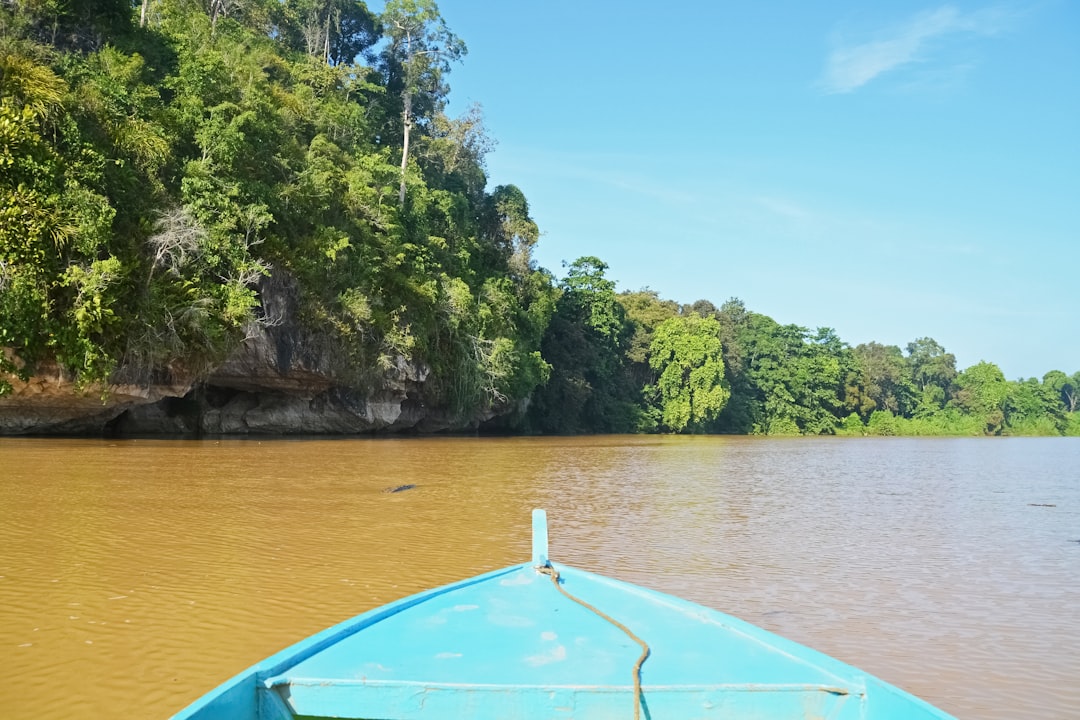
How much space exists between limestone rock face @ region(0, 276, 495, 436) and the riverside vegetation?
1.57 feet

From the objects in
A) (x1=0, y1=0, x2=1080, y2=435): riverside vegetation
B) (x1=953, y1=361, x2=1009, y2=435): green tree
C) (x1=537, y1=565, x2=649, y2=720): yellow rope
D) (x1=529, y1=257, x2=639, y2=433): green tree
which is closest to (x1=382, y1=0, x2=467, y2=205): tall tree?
(x1=0, y1=0, x2=1080, y2=435): riverside vegetation

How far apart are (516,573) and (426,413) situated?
1042 inches

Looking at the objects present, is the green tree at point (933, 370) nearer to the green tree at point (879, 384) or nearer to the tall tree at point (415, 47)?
the green tree at point (879, 384)

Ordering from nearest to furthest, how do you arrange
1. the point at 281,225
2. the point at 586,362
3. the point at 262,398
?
1. the point at 281,225
2. the point at 262,398
3. the point at 586,362

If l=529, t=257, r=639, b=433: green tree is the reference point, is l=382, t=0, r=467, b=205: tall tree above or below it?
above

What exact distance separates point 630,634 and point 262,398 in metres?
24.3

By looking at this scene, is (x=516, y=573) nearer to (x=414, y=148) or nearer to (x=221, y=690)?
(x=221, y=690)

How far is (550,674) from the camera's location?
2.61 metres

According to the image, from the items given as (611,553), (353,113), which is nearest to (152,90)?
(353,113)

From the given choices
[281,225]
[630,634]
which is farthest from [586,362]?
[630,634]

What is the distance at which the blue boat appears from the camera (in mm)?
2445

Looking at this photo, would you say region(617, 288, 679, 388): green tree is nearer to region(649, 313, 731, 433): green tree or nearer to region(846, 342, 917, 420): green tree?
region(649, 313, 731, 433): green tree

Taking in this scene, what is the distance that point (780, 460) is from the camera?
1931 centimetres

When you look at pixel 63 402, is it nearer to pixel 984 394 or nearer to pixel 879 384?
pixel 879 384
